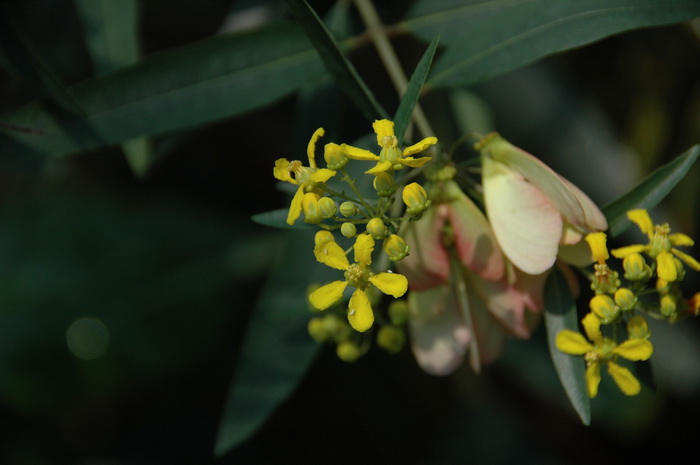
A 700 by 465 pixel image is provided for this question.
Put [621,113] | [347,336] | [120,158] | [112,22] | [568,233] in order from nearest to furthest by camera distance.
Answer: [568,233]
[347,336]
[112,22]
[621,113]
[120,158]

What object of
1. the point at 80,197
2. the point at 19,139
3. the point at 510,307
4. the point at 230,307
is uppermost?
the point at 80,197

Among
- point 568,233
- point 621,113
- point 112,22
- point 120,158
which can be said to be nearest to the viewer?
point 568,233

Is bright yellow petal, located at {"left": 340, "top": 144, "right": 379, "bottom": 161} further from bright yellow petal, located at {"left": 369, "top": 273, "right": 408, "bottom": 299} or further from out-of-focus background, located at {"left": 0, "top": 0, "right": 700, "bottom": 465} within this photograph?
out-of-focus background, located at {"left": 0, "top": 0, "right": 700, "bottom": 465}

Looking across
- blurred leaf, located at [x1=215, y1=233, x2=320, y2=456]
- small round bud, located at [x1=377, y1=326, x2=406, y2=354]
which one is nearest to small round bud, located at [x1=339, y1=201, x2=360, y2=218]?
small round bud, located at [x1=377, y1=326, x2=406, y2=354]

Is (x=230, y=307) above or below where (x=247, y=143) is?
below

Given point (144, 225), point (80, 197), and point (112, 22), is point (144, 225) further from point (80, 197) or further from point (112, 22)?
point (112, 22)

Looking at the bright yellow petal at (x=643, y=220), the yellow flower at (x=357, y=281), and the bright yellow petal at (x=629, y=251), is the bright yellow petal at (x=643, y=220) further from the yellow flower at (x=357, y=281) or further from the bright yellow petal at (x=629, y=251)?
the yellow flower at (x=357, y=281)

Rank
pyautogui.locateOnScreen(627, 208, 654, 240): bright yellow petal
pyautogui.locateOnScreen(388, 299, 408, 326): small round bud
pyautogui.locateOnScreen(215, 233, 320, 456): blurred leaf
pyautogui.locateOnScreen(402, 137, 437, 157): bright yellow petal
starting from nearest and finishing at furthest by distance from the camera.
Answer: pyautogui.locateOnScreen(402, 137, 437, 157): bright yellow petal, pyautogui.locateOnScreen(627, 208, 654, 240): bright yellow petal, pyautogui.locateOnScreen(388, 299, 408, 326): small round bud, pyautogui.locateOnScreen(215, 233, 320, 456): blurred leaf

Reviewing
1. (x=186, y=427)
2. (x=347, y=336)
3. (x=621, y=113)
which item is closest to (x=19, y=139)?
(x=347, y=336)
